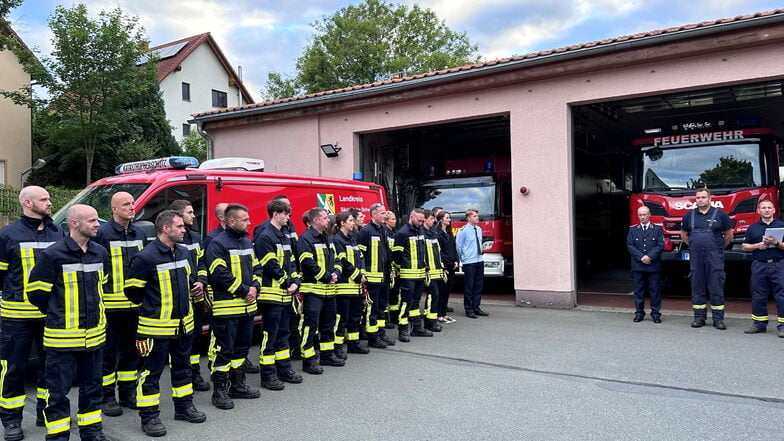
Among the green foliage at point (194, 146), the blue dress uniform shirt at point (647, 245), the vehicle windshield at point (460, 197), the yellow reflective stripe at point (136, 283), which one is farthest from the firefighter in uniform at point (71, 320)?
the green foliage at point (194, 146)

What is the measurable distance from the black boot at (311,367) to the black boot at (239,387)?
2.85 ft

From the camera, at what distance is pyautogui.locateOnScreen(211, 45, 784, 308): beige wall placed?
9125mm

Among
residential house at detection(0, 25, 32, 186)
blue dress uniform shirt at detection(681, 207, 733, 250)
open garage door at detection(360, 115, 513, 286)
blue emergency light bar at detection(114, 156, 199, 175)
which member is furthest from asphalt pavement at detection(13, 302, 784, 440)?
residential house at detection(0, 25, 32, 186)

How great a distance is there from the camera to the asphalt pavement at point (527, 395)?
14.9 ft

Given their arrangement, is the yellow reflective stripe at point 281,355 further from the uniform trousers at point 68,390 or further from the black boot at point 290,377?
the uniform trousers at point 68,390

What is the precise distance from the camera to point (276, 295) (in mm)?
5695

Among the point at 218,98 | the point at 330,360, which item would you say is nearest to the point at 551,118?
the point at 330,360

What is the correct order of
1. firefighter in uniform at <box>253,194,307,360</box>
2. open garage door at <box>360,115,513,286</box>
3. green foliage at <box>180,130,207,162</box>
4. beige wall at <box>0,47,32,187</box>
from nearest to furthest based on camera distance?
firefighter in uniform at <box>253,194,307,360</box>
open garage door at <box>360,115,513,286</box>
beige wall at <box>0,47,32,187</box>
green foliage at <box>180,130,207,162</box>

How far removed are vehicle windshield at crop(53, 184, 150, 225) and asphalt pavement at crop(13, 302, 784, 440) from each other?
1980mm

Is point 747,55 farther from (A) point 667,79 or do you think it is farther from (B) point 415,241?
(B) point 415,241

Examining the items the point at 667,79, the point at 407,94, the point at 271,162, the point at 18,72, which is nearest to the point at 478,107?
the point at 407,94

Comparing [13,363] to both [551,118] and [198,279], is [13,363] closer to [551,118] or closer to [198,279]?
[198,279]

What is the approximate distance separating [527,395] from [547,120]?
626 cm

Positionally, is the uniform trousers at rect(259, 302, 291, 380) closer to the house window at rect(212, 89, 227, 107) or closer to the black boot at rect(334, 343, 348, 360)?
the black boot at rect(334, 343, 348, 360)
